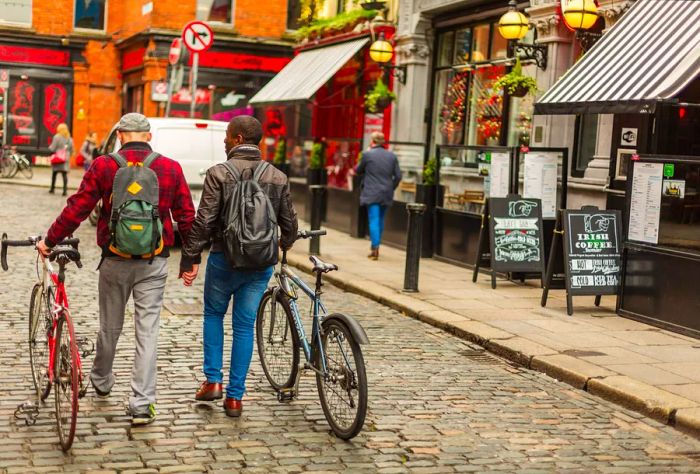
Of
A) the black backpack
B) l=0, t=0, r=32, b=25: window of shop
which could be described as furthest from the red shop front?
the black backpack

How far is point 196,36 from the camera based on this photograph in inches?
720

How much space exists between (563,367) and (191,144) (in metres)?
9.25

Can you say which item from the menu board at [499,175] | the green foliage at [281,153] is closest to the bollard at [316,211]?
the menu board at [499,175]

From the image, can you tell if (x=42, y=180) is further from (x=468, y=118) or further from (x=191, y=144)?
(x=468, y=118)

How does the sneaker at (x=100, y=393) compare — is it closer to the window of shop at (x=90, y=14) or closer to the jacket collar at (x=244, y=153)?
the jacket collar at (x=244, y=153)

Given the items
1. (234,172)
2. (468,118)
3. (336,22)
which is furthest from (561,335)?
(336,22)

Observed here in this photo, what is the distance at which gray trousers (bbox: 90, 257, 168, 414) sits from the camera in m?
5.86

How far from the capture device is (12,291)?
10.8 meters

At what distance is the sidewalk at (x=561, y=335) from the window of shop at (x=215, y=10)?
20178 millimetres

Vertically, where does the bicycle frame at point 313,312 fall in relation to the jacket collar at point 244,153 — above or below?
below

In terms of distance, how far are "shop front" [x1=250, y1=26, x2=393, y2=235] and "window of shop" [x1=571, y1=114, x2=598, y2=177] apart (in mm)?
5167

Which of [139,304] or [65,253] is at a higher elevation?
[65,253]

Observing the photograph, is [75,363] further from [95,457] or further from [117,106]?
[117,106]

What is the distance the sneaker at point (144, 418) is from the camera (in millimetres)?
5875
